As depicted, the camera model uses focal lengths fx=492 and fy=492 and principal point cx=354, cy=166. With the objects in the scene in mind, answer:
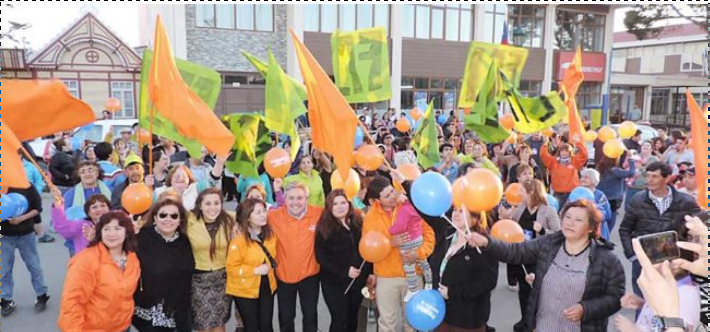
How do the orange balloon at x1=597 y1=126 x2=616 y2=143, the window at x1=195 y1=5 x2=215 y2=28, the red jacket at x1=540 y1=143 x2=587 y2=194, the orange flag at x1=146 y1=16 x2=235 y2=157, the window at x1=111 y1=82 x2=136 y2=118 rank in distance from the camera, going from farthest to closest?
the window at x1=111 y1=82 x2=136 y2=118
the window at x1=195 y1=5 x2=215 y2=28
the orange balloon at x1=597 y1=126 x2=616 y2=143
the red jacket at x1=540 y1=143 x2=587 y2=194
the orange flag at x1=146 y1=16 x2=235 y2=157

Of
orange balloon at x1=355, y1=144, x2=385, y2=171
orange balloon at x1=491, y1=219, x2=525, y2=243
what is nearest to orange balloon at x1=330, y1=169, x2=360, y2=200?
orange balloon at x1=355, y1=144, x2=385, y2=171

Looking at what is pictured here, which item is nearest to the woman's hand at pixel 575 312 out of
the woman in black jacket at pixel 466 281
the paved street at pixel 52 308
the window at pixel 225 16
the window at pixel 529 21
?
the woman in black jacket at pixel 466 281

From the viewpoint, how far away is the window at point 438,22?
23.7 metres

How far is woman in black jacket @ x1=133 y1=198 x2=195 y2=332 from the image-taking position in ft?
11.4

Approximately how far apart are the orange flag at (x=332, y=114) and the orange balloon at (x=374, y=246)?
2.00 feet

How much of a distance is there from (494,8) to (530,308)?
81.3ft

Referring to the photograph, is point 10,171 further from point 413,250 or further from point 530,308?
point 530,308

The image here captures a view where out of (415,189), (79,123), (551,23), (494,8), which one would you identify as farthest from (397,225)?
(551,23)

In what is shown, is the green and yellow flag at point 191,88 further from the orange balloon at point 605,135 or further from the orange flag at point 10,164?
the orange balloon at point 605,135

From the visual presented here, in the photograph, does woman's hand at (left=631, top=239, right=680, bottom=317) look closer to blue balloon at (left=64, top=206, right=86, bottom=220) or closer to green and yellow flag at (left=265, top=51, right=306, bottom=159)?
blue balloon at (left=64, top=206, right=86, bottom=220)

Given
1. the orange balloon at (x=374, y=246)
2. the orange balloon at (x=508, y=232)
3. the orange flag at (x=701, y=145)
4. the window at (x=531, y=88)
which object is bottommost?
the orange balloon at (x=374, y=246)

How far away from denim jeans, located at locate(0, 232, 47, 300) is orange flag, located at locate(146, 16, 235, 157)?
2.16 m

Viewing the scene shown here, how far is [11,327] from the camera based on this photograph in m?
4.79

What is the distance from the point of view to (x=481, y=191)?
3.11 m
